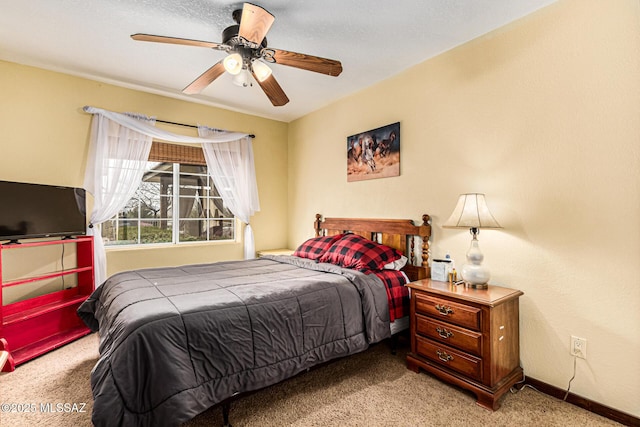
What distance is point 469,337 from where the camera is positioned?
209 cm

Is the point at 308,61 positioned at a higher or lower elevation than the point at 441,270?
higher

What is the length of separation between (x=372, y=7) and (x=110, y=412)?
2801 millimetres

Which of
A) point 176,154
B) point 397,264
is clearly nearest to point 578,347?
point 397,264

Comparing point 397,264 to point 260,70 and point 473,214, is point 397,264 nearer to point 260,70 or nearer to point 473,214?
point 473,214

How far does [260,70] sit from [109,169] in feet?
7.51

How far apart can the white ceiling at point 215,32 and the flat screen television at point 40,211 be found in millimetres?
1242

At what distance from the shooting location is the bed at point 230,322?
1515 millimetres

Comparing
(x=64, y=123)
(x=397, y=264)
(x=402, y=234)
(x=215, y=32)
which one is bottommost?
(x=397, y=264)

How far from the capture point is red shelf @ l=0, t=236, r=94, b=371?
260 cm

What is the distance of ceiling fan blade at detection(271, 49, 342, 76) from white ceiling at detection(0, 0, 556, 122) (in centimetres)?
33

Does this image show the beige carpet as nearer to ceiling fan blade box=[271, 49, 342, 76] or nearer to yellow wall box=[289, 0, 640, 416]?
yellow wall box=[289, 0, 640, 416]

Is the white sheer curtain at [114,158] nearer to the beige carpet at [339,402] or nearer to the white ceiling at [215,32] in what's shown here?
the white ceiling at [215,32]

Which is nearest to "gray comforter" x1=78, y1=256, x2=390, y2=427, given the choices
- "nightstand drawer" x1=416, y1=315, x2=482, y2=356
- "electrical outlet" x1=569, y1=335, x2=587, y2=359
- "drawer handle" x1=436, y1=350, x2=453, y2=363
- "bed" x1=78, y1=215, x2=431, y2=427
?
"bed" x1=78, y1=215, x2=431, y2=427

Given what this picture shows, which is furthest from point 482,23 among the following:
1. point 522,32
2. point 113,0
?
point 113,0
